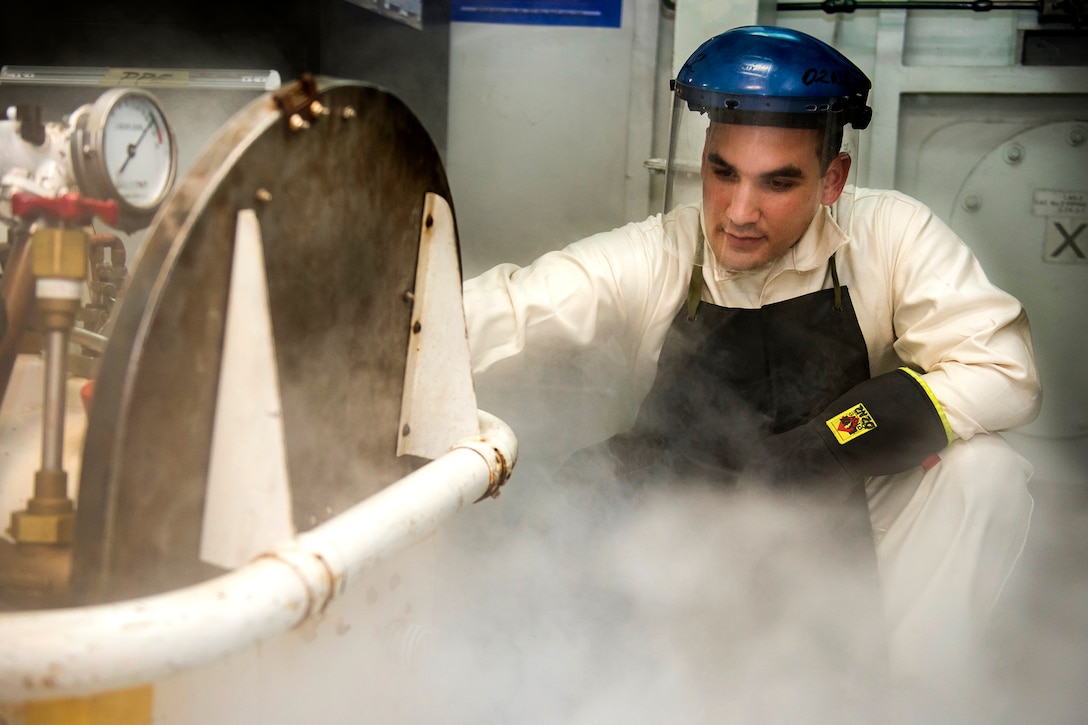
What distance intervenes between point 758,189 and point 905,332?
17.1 inches

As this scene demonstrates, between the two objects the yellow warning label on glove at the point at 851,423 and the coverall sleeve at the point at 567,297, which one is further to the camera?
the coverall sleeve at the point at 567,297

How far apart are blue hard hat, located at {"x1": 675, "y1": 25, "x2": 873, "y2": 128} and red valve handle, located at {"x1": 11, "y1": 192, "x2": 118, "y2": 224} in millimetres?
1148

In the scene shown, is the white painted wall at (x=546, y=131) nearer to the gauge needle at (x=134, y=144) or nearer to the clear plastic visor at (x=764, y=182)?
the clear plastic visor at (x=764, y=182)

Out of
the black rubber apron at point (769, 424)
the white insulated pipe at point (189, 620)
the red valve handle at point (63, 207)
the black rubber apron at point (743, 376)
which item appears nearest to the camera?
the white insulated pipe at point (189, 620)

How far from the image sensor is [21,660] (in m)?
0.67

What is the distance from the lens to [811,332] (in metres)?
1.82

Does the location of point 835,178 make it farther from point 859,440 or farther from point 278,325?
point 278,325

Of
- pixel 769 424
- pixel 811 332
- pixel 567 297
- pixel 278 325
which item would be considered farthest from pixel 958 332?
pixel 278 325

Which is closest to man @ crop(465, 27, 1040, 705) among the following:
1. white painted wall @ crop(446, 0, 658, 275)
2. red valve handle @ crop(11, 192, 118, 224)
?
white painted wall @ crop(446, 0, 658, 275)

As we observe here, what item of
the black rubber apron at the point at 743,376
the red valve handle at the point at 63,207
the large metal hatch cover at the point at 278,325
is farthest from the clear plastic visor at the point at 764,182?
the red valve handle at the point at 63,207

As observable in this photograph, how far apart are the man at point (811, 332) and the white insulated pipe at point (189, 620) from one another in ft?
2.92

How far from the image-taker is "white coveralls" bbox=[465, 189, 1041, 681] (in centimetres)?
161

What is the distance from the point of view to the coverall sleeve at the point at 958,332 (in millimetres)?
1634

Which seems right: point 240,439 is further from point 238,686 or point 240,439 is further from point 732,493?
point 732,493
